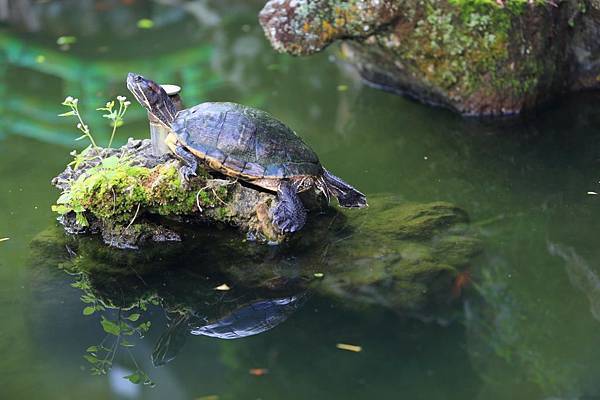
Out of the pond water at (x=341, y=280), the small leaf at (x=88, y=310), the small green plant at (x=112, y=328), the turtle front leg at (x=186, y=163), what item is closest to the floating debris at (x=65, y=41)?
the pond water at (x=341, y=280)

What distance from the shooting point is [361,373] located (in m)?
3.58

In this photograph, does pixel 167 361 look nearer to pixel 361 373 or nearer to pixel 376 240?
pixel 361 373

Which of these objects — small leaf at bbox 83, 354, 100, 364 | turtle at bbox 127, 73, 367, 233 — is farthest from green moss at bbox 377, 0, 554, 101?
small leaf at bbox 83, 354, 100, 364

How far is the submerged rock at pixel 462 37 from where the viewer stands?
20.4 feet

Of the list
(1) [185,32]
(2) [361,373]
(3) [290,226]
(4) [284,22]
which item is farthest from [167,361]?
(1) [185,32]

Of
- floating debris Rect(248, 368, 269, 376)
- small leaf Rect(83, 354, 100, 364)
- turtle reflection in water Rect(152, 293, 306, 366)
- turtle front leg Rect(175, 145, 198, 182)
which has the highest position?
turtle front leg Rect(175, 145, 198, 182)

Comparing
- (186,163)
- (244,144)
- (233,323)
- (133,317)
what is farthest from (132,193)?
(233,323)

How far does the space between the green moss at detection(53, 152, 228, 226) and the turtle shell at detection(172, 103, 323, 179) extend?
20 centimetres

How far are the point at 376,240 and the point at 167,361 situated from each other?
1541 millimetres

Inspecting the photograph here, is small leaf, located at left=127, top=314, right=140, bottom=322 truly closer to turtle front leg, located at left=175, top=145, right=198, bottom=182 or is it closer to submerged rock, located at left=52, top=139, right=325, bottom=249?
submerged rock, located at left=52, top=139, right=325, bottom=249

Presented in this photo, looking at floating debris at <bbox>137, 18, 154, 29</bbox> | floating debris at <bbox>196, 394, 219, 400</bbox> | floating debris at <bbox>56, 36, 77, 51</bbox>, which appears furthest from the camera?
floating debris at <bbox>137, 18, 154, 29</bbox>

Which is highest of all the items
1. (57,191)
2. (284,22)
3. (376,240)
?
(284,22)

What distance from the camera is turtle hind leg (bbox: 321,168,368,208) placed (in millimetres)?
4914

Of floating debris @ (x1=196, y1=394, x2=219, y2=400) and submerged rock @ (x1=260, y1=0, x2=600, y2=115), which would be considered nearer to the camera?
floating debris @ (x1=196, y1=394, x2=219, y2=400)
